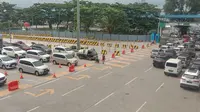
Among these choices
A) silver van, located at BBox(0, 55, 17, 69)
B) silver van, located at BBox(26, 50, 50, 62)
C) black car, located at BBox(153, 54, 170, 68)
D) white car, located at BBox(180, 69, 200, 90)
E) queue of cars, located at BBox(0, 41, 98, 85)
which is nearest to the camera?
white car, located at BBox(180, 69, 200, 90)

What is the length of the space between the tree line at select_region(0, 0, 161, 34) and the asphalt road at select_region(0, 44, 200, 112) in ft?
125

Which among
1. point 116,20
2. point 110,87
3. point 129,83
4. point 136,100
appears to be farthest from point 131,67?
point 116,20

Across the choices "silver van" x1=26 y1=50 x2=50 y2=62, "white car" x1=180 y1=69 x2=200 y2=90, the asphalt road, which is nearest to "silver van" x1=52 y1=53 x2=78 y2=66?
"silver van" x1=26 y1=50 x2=50 y2=62

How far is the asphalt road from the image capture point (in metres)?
16.1

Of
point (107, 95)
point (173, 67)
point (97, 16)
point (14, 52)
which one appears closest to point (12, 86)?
point (107, 95)

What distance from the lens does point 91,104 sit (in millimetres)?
16641

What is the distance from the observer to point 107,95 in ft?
61.1

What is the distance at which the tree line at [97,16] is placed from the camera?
62781 millimetres

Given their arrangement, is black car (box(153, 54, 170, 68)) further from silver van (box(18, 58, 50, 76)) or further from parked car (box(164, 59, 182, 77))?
silver van (box(18, 58, 50, 76))

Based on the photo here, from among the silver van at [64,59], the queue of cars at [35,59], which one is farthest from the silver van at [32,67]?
the silver van at [64,59]

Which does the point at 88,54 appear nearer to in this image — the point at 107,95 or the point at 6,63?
the point at 6,63

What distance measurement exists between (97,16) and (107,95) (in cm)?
4738

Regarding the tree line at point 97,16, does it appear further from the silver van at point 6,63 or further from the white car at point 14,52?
the silver van at point 6,63

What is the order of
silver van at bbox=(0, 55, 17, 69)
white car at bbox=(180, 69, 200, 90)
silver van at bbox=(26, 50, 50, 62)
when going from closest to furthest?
white car at bbox=(180, 69, 200, 90), silver van at bbox=(0, 55, 17, 69), silver van at bbox=(26, 50, 50, 62)
